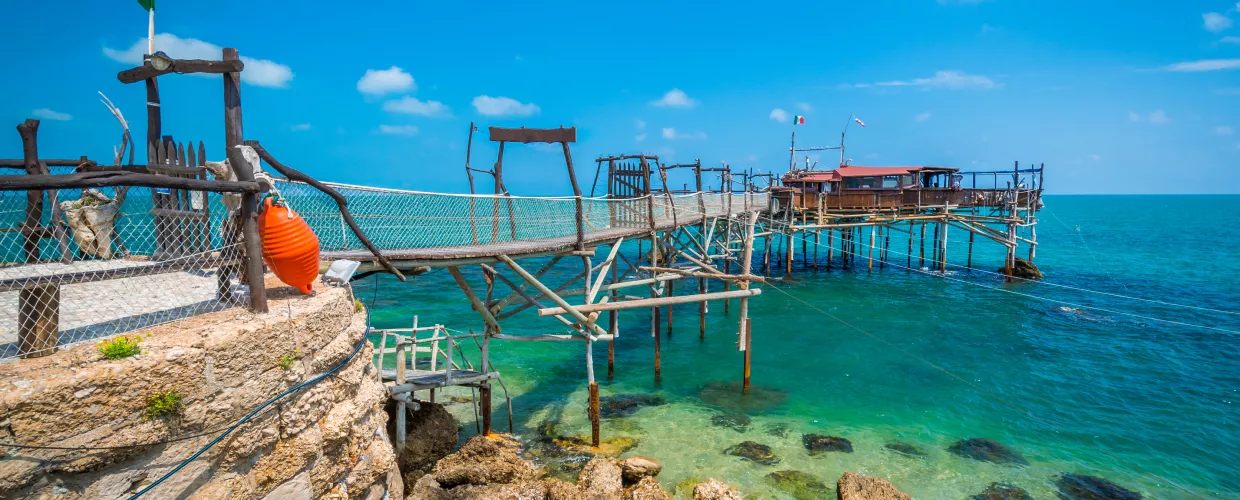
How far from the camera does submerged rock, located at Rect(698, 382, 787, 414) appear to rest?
578 inches

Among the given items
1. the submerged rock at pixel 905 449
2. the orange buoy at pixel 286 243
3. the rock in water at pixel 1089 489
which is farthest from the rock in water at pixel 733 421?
the orange buoy at pixel 286 243

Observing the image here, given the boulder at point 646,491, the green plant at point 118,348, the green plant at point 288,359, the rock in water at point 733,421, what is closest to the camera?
the green plant at point 118,348

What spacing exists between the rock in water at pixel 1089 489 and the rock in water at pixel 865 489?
135 inches

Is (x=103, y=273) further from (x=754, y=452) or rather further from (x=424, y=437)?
(x=754, y=452)

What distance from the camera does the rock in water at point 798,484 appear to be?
34.9 feet

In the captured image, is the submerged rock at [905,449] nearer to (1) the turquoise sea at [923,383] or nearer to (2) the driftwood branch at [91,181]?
(1) the turquoise sea at [923,383]

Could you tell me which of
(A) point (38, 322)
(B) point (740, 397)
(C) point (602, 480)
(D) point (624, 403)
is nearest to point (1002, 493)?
(B) point (740, 397)

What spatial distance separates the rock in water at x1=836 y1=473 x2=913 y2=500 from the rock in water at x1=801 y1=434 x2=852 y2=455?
6.58 ft

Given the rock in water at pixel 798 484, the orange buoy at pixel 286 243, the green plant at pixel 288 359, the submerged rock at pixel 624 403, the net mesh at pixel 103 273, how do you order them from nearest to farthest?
the net mesh at pixel 103 273 → the green plant at pixel 288 359 → the orange buoy at pixel 286 243 → the rock in water at pixel 798 484 → the submerged rock at pixel 624 403

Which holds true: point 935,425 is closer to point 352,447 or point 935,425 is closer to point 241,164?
point 352,447

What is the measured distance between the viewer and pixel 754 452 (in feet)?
39.9

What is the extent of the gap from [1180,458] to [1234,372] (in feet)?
27.0

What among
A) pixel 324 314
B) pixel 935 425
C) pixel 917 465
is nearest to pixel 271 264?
pixel 324 314

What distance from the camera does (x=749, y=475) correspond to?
1126 centimetres
